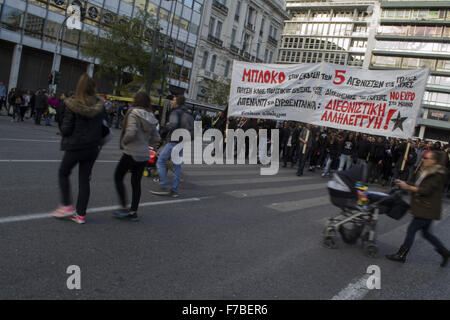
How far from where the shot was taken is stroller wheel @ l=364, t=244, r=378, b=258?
194 inches

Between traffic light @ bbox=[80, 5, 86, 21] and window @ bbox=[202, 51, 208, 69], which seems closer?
traffic light @ bbox=[80, 5, 86, 21]

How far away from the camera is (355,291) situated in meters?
3.78

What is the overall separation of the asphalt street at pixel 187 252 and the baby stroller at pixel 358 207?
24 cm

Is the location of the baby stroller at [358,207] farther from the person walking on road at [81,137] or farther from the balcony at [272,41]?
the balcony at [272,41]

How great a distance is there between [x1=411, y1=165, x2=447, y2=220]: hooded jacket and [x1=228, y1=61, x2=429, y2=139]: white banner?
6.50 metres

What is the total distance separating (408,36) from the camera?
65375mm

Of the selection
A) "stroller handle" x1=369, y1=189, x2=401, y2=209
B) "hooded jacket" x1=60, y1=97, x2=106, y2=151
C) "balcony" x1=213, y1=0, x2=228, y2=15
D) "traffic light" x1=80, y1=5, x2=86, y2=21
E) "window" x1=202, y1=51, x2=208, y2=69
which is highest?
"balcony" x1=213, y1=0, x2=228, y2=15

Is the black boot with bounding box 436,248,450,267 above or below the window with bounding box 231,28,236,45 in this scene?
below

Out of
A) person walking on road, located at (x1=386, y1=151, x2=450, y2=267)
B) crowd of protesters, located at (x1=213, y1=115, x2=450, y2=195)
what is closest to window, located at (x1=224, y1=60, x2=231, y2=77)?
crowd of protesters, located at (x1=213, y1=115, x2=450, y2=195)

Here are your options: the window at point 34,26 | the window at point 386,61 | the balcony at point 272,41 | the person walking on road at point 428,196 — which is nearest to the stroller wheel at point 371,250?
the person walking on road at point 428,196

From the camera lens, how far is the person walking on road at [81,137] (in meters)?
4.55

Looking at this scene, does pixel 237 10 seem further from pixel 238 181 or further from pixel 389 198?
pixel 389 198

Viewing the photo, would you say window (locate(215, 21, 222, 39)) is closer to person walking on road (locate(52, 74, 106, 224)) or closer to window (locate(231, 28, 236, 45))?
window (locate(231, 28, 236, 45))

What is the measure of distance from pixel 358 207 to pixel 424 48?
69307mm
